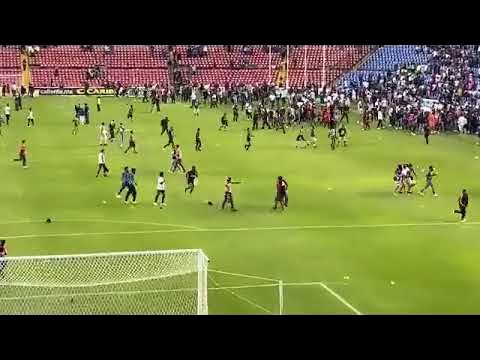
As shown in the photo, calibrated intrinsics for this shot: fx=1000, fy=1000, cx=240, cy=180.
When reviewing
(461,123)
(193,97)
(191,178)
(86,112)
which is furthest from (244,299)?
(193,97)

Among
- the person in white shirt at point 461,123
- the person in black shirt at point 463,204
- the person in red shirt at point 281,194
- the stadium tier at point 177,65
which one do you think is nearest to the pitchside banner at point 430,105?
the person in white shirt at point 461,123

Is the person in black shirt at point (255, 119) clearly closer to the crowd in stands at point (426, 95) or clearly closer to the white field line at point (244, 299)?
the crowd in stands at point (426, 95)

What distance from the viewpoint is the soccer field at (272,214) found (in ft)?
48.2

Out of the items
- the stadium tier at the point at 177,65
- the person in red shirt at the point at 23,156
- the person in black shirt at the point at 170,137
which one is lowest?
the person in red shirt at the point at 23,156

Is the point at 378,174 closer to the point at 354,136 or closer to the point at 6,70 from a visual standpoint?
the point at 354,136

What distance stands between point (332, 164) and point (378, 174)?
1.25 m

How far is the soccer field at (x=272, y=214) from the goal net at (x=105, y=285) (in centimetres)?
49

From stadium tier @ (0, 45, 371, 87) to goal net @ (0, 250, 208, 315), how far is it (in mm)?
8569

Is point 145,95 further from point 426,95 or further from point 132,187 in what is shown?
point 132,187

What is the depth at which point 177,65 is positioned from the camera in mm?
24891

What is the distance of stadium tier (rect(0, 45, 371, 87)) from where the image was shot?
23062 millimetres

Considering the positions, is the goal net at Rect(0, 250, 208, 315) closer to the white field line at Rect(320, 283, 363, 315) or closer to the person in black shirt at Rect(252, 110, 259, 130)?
the white field line at Rect(320, 283, 363, 315)
